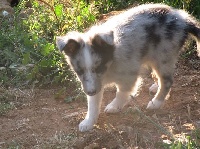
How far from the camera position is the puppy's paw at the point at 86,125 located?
5688mm

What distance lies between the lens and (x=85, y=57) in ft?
17.3

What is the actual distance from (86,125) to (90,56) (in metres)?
0.89

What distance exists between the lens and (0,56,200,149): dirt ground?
5.22 meters

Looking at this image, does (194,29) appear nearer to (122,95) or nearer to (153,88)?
(153,88)

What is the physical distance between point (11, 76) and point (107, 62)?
252cm

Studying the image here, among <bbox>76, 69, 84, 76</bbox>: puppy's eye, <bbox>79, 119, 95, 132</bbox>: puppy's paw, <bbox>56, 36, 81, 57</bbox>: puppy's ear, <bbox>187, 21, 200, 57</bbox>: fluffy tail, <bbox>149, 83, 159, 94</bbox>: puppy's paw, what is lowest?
<bbox>79, 119, 95, 132</bbox>: puppy's paw

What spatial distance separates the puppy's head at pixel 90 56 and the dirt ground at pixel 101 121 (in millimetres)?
525

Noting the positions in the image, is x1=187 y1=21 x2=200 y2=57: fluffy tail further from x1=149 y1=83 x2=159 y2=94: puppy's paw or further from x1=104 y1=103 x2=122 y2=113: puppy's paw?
x1=104 y1=103 x2=122 y2=113: puppy's paw

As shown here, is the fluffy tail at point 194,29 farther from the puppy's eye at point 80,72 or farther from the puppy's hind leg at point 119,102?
the puppy's eye at point 80,72

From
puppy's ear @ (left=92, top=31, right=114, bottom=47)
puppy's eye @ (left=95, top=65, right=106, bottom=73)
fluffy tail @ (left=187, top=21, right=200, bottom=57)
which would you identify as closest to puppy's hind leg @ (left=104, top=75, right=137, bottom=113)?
puppy's eye @ (left=95, top=65, right=106, bottom=73)

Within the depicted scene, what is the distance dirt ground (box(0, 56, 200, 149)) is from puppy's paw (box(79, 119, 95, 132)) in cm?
6

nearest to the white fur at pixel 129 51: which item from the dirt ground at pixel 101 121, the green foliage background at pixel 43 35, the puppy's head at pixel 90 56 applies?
the puppy's head at pixel 90 56

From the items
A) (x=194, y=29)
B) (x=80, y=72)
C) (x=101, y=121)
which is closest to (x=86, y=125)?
(x=101, y=121)

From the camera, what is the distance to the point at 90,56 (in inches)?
208
